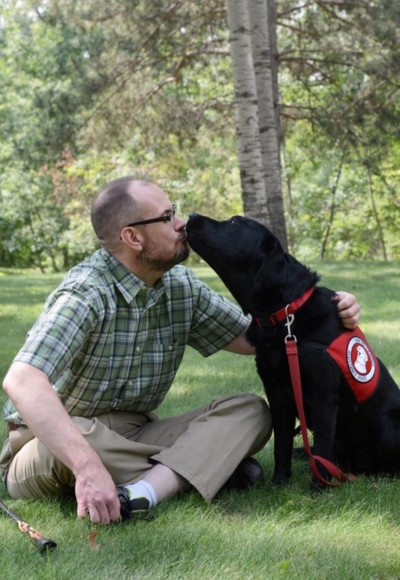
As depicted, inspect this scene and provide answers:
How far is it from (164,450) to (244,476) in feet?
1.39

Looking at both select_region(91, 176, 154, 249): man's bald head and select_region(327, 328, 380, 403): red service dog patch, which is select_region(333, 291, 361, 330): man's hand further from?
select_region(91, 176, 154, 249): man's bald head

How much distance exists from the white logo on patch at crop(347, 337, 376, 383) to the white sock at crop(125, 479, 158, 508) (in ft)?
3.08

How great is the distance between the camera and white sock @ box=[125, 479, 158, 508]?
3100mm

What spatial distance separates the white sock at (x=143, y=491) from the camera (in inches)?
122

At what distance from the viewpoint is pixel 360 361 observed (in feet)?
11.2

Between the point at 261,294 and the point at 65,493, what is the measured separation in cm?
113

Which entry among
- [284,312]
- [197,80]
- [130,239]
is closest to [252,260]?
[284,312]

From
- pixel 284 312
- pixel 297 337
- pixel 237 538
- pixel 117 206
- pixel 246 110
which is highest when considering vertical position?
pixel 246 110

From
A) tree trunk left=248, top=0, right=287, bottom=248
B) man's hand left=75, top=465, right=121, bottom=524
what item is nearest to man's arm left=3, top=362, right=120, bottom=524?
man's hand left=75, top=465, right=121, bottom=524

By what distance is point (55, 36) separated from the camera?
1165 inches

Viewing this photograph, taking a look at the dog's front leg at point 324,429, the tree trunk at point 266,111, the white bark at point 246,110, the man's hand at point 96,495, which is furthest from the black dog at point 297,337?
the tree trunk at point 266,111

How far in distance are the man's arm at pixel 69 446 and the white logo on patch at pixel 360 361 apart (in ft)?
3.67

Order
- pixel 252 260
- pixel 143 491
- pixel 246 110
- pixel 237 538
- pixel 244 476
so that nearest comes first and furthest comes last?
pixel 237 538 → pixel 143 491 → pixel 252 260 → pixel 244 476 → pixel 246 110

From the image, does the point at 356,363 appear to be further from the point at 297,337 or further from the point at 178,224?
the point at 178,224
